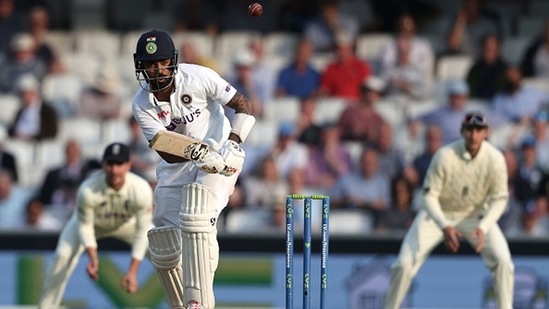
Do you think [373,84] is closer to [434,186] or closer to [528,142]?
[528,142]

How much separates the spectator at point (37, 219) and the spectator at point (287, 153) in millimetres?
1923

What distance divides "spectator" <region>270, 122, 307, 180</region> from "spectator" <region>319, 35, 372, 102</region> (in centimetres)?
94

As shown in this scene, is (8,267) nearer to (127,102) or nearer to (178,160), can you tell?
(127,102)

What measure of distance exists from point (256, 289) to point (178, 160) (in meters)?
3.74

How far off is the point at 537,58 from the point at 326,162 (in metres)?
Result: 2.44

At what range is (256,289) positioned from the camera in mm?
11180

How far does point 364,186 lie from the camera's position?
1203cm

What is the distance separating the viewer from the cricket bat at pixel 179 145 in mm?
7098

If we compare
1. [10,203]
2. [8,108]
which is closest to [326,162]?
[10,203]

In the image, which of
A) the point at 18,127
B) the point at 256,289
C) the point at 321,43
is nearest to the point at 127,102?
the point at 18,127

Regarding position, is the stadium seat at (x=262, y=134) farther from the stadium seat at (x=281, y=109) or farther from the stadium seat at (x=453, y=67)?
the stadium seat at (x=453, y=67)

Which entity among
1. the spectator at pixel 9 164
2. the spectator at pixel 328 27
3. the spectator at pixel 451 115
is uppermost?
the spectator at pixel 328 27

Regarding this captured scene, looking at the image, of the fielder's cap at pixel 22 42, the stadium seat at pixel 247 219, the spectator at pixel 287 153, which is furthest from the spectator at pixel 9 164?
the spectator at pixel 287 153

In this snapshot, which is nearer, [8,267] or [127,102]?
[8,267]
